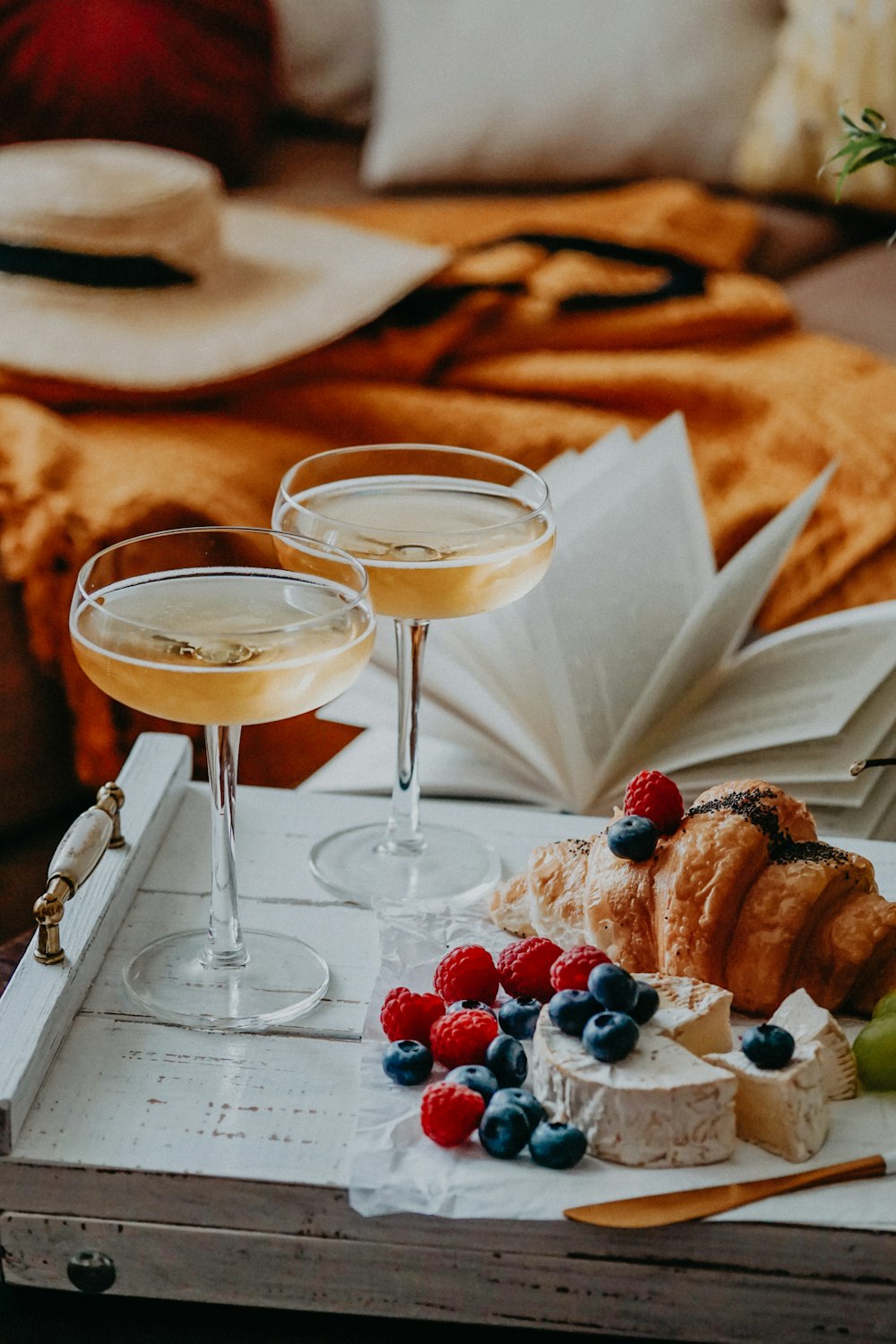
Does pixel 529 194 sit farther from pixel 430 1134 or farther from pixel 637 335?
pixel 430 1134

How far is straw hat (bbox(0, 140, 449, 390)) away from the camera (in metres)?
1.68

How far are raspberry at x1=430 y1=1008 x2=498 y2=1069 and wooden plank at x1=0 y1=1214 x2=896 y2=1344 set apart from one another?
0.10 m

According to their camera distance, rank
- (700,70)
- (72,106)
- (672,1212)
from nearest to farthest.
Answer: (672,1212), (72,106), (700,70)

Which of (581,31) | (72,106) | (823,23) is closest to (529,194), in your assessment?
(581,31)

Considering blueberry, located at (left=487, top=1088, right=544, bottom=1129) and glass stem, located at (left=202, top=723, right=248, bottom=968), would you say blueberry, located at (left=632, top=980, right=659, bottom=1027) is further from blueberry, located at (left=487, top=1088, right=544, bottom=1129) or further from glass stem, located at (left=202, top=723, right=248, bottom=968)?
glass stem, located at (left=202, top=723, right=248, bottom=968)

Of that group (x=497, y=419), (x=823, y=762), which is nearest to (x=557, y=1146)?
(x=823, y=762)

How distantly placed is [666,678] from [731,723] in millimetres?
69

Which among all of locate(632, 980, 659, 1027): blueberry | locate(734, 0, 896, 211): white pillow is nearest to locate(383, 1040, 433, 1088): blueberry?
locate(632, 980, 659, 1027): blueberry

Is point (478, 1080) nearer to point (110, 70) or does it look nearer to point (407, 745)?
point (407, 745)

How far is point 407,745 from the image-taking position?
1059 millimetres

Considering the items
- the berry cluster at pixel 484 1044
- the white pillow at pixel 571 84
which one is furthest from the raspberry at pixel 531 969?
the white pillow at pixel 571 84

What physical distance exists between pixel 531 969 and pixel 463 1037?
80mm

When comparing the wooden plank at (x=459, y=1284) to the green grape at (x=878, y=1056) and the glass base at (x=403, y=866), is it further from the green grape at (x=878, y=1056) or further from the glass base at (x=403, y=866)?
the glass base at (x=403, y=866)

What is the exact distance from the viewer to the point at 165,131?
2.38 metres
